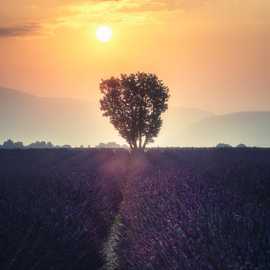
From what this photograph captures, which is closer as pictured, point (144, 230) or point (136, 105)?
point (144, 230)

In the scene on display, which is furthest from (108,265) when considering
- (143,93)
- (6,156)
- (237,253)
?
(143,93)

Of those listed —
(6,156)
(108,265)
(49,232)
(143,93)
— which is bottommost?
(108,265)

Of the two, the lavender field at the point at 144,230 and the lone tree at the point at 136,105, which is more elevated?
the lone tree at the point at 136,105

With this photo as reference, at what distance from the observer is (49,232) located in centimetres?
682

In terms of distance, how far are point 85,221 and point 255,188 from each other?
10.9ft

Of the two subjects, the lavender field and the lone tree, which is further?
the lone tree

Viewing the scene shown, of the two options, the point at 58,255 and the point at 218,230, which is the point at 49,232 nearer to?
the point at 58,255

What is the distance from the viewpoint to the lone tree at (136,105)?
42594 millimetres

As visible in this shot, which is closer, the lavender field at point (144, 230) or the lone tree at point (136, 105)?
the lavender field at point (144, 230)

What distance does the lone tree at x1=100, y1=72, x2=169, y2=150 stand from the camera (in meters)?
42.6

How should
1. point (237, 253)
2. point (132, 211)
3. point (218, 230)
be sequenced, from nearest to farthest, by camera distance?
point (237, 253) < point (218, 230) < point (132, 211)

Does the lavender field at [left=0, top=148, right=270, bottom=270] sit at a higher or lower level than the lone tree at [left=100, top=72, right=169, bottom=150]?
lower

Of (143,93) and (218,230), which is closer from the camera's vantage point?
(218,230)

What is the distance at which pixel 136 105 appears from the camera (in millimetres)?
42844
